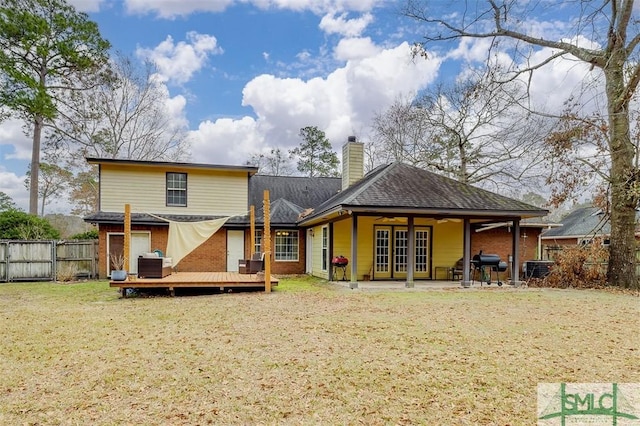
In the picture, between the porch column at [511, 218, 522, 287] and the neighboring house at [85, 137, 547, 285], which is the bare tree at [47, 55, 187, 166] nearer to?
the neighboring house at [85, 137, 547, 285]

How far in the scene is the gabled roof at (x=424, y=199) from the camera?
1141 cm

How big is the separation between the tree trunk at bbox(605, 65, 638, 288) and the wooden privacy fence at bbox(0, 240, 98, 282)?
17770 mm

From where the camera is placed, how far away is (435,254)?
48.6 feet

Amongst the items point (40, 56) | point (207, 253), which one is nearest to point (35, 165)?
point (40, 56)

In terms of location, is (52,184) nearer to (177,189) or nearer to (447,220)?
(177,189)

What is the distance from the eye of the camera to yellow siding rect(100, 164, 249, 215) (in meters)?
15.6

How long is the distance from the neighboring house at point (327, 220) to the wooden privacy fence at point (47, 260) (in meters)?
0.56

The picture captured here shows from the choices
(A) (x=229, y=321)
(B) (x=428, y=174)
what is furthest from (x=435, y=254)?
(A) (x=229, y=321)

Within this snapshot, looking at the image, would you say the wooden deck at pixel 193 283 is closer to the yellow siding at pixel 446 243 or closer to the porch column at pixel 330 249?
the porch column at pixel 330 249

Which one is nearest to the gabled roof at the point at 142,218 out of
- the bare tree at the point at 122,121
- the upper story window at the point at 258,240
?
the upper story window at the point at 258,240

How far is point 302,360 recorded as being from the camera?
4.82 metres

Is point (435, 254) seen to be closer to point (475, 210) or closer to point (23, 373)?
point (475, 210)

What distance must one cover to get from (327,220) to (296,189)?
260 inches

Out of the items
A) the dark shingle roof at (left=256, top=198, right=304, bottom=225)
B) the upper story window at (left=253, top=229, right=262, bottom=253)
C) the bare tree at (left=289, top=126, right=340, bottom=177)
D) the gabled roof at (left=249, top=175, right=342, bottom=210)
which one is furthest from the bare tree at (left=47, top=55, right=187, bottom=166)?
the upper story window at (left=253, top=229, right=262, bottom=253)
